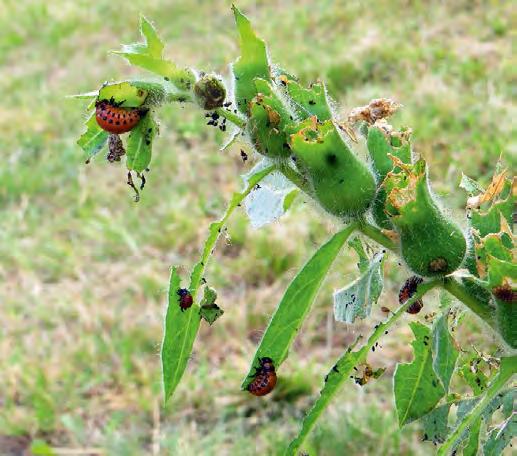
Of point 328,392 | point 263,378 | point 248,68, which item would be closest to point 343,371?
point 328,392

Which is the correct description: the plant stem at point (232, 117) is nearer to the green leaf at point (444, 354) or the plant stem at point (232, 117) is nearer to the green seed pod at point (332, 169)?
the green seed pod at point (332, 169)

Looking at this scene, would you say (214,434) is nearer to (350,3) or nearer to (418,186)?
(418,186)

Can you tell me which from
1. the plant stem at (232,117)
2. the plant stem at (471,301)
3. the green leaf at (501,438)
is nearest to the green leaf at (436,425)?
the green leaf at (501,438)

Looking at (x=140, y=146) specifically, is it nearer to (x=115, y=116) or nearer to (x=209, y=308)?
(x=115, y=116)

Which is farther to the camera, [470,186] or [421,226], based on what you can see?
[470,186]

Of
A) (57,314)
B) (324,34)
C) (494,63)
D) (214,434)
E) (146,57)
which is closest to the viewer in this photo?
(146,57)

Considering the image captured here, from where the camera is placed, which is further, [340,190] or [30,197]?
[30,197]

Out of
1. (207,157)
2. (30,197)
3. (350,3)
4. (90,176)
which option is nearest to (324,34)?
(350,3)
